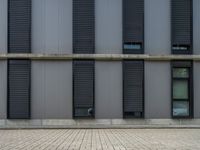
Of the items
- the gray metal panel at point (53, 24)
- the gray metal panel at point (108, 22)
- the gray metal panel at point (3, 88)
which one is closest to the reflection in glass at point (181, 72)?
the gray metal panel at point (108, 22)

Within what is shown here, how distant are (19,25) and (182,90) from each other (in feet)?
28.5

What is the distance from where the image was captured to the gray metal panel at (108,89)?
1930 cm

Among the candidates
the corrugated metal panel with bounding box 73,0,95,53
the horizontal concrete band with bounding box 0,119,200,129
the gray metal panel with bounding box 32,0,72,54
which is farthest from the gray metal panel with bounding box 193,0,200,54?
the gray metal panel with bounding box 32,0,72,54

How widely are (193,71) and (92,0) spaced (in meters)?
6.13

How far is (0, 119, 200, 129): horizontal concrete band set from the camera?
18.8 m

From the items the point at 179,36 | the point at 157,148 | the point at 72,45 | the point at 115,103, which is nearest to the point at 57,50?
the point at 72,45

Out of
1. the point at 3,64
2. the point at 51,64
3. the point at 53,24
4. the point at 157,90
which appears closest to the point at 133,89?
the point at 157,90

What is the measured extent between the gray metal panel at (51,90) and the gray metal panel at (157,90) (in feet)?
12.6

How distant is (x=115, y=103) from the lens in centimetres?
1936

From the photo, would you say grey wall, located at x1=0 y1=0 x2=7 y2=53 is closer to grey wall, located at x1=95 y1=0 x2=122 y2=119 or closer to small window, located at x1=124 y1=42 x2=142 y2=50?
grey wall, located at x1=95 y1=0 x2=122 y2=119

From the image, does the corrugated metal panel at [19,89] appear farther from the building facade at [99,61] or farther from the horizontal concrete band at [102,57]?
the horizontal concrete band at [102,57]

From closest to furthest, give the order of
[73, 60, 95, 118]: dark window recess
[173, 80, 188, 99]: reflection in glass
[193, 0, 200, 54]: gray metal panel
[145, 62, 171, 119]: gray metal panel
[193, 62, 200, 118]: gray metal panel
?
[73, 60, 95, 118]: dark window recess
[145, 62, 171, 119]: gray metal panel
[193, 62, 200, 118]: gray metal panel
[173, 80, 188, 99]: reflection in glass
[193, 0, 200, 54]: gray metal panel

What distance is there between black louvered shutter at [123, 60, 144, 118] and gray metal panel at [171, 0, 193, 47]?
2.34 meters

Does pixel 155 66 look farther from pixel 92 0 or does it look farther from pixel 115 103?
pixel 92 0
